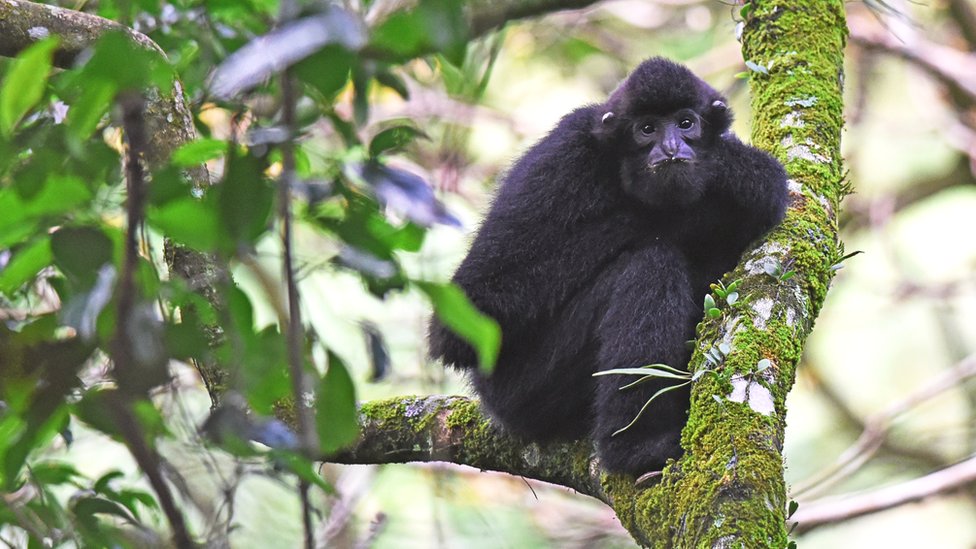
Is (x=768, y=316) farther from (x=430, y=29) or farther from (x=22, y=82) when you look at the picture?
(x=22, y=82)

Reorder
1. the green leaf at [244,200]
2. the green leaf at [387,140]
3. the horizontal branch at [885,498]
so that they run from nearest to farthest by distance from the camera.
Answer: the green leaf at [244,200] < the green leaf at [387,140] < the horizontal branch at [885,498]

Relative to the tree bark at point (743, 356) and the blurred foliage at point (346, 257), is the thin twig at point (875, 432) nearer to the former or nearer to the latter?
the blurred foliage at point (346, 257)

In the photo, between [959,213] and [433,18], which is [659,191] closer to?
[433,18]

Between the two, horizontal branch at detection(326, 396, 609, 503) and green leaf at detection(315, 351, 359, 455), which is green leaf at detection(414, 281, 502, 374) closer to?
green leaf at detection(315, 351, 359, 455)

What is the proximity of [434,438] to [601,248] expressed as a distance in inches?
56.8

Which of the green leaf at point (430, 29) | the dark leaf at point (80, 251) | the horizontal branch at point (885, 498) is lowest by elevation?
the horizontal branch at point (885, 498)

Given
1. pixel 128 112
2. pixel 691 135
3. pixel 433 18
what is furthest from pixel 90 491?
pixel 691 135

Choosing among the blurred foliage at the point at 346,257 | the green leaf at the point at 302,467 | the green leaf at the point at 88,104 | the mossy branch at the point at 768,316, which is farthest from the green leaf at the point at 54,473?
the mossy branch at the point at 768,316

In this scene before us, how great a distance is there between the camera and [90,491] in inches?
151

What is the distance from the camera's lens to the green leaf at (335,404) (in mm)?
2123

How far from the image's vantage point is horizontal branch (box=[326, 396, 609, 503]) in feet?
18.2

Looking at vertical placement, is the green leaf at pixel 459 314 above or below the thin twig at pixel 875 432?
above

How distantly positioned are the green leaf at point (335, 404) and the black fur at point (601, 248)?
2.65m

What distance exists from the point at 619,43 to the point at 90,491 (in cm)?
1167
